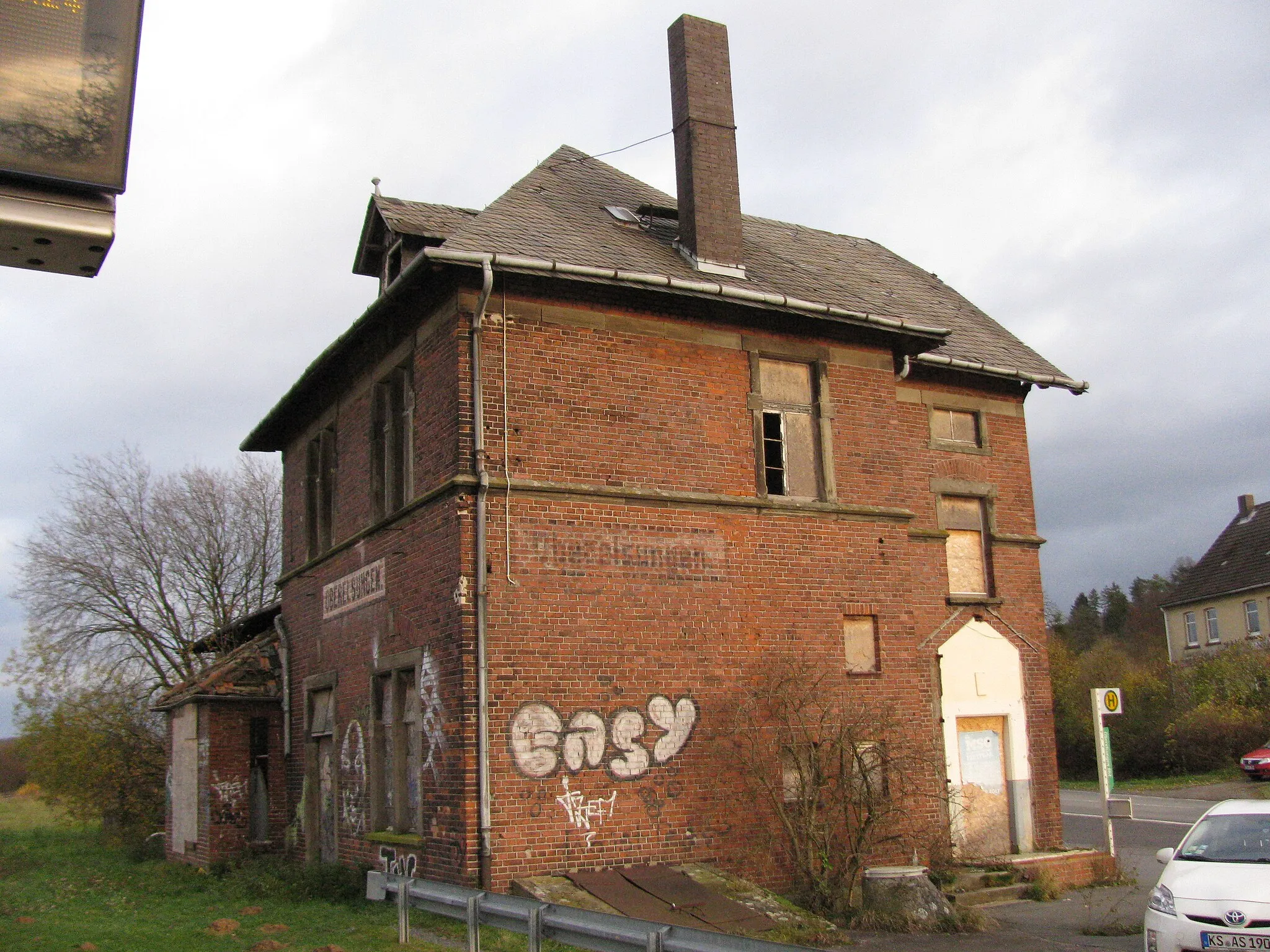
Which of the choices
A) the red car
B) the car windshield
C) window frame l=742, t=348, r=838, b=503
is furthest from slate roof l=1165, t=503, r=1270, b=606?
the car windshield

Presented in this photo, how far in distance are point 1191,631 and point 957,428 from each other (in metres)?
36.0

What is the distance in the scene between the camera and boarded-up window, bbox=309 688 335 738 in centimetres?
1691

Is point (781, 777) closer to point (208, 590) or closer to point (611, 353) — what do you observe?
point (611, 353)

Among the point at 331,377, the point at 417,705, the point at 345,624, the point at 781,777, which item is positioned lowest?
the point at 781,777

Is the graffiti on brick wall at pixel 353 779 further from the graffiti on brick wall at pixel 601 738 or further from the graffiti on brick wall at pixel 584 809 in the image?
the graffiti on brick wall at pixel 584 809

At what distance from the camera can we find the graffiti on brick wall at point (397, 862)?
525 inches

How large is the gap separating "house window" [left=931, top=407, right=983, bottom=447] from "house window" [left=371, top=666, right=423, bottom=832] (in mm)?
8993

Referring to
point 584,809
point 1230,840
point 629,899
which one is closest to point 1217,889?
point 1230,840

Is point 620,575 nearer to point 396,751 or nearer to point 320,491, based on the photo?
point 396,751

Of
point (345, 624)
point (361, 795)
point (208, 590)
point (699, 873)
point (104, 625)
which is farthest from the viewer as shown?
point (208, 590)

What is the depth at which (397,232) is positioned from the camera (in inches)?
564

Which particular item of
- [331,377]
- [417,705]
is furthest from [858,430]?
[331,377]

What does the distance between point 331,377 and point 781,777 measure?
363 inches

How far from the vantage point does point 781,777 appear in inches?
529
